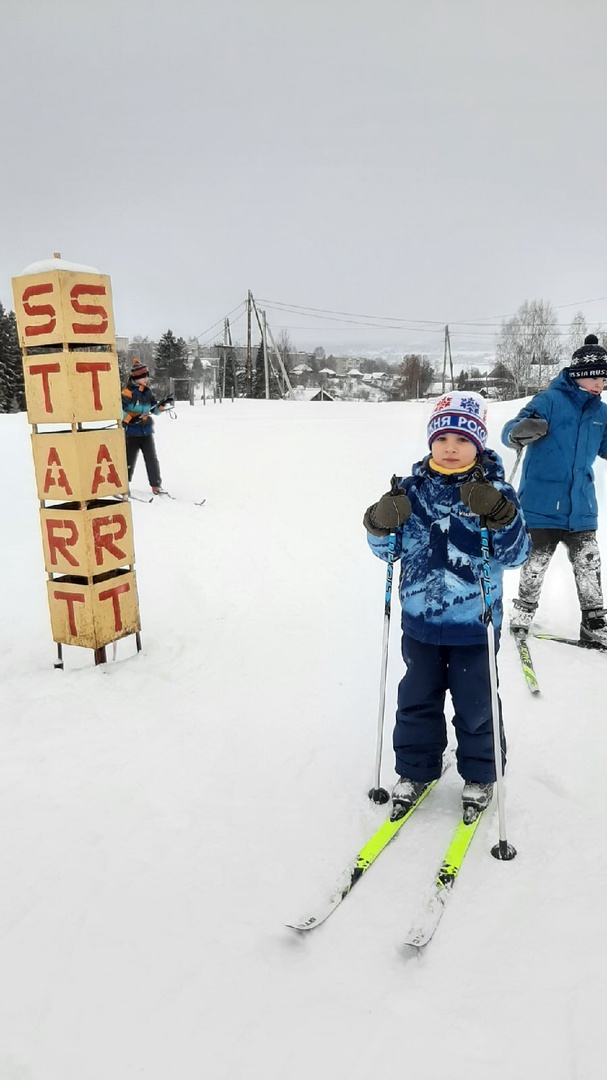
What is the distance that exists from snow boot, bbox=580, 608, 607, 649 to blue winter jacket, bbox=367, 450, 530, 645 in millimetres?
2370

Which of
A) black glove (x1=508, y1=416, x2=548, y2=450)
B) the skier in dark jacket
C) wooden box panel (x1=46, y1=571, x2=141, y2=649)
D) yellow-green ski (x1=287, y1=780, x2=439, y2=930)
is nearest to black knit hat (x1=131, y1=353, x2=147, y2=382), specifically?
the skier in dark jacket

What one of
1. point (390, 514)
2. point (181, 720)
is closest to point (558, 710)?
point (390, 514)

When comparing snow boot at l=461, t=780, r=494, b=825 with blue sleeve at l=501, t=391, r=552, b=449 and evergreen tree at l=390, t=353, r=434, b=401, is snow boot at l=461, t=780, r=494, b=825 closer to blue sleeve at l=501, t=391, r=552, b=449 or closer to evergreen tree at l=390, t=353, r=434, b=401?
blue sleeve at l=501, t=391, r=552, b=449

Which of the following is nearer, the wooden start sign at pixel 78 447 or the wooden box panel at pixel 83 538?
the wooden start sign at pixel 78 447

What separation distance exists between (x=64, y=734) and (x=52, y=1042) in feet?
6.15

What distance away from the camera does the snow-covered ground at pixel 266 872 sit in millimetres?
1850

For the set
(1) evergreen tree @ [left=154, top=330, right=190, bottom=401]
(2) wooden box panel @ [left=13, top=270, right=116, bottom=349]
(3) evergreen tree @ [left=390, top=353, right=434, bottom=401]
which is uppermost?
(1) evergreen tree @ [left=154, top=330, right=190, bottom=401]

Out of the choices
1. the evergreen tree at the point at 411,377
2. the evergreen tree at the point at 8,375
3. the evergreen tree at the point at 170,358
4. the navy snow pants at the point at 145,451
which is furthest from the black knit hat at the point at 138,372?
the evergreen tree at the point at 170,358

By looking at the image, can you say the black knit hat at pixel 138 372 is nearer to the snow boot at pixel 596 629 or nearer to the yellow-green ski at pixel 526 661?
the yellow-green ski at pixel 526 661

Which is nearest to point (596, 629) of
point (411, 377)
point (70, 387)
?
point (70, 387)

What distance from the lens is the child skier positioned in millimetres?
2740

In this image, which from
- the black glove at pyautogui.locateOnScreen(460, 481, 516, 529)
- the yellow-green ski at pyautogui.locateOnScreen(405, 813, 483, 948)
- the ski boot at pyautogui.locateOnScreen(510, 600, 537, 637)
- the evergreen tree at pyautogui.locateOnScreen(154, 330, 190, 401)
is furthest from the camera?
the evergreen tree at pyautogui.locateOnScreen(154, 330, 190, 401)

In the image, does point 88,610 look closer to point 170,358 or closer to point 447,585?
point 447,585

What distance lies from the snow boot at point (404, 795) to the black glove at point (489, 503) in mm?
1274
